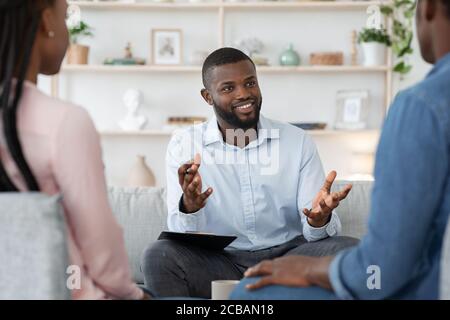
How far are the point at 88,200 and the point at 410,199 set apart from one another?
0.53 meters

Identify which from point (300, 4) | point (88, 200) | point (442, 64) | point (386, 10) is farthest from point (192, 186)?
point (386, 10)

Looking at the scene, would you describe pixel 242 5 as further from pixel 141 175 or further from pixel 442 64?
pixel 442 64

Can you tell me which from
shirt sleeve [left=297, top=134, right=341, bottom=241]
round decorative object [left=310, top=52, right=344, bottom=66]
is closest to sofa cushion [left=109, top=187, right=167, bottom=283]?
shirt sleeve [left=297, top=134, right=341, bottom=241]

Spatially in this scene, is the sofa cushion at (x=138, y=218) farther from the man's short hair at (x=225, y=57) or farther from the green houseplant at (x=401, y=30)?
the green houseplant at (x=401, y=30)

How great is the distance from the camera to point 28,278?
45.4 inches

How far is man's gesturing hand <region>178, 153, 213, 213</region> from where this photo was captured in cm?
220

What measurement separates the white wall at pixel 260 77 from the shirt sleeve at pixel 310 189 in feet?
7.80

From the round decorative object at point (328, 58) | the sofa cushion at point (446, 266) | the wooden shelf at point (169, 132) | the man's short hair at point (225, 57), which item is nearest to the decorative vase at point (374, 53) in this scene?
the round decorative object at point (328, 58)

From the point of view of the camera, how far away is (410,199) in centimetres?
115

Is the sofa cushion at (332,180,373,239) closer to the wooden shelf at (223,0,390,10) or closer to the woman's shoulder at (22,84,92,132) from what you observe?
the woman's shoulder at (22,84,92,132)

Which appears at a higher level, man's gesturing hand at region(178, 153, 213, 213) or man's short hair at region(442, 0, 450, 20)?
man's short hair at region(442, 0, 450, 20)

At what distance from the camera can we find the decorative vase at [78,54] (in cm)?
488

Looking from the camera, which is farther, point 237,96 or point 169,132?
point 169,132
